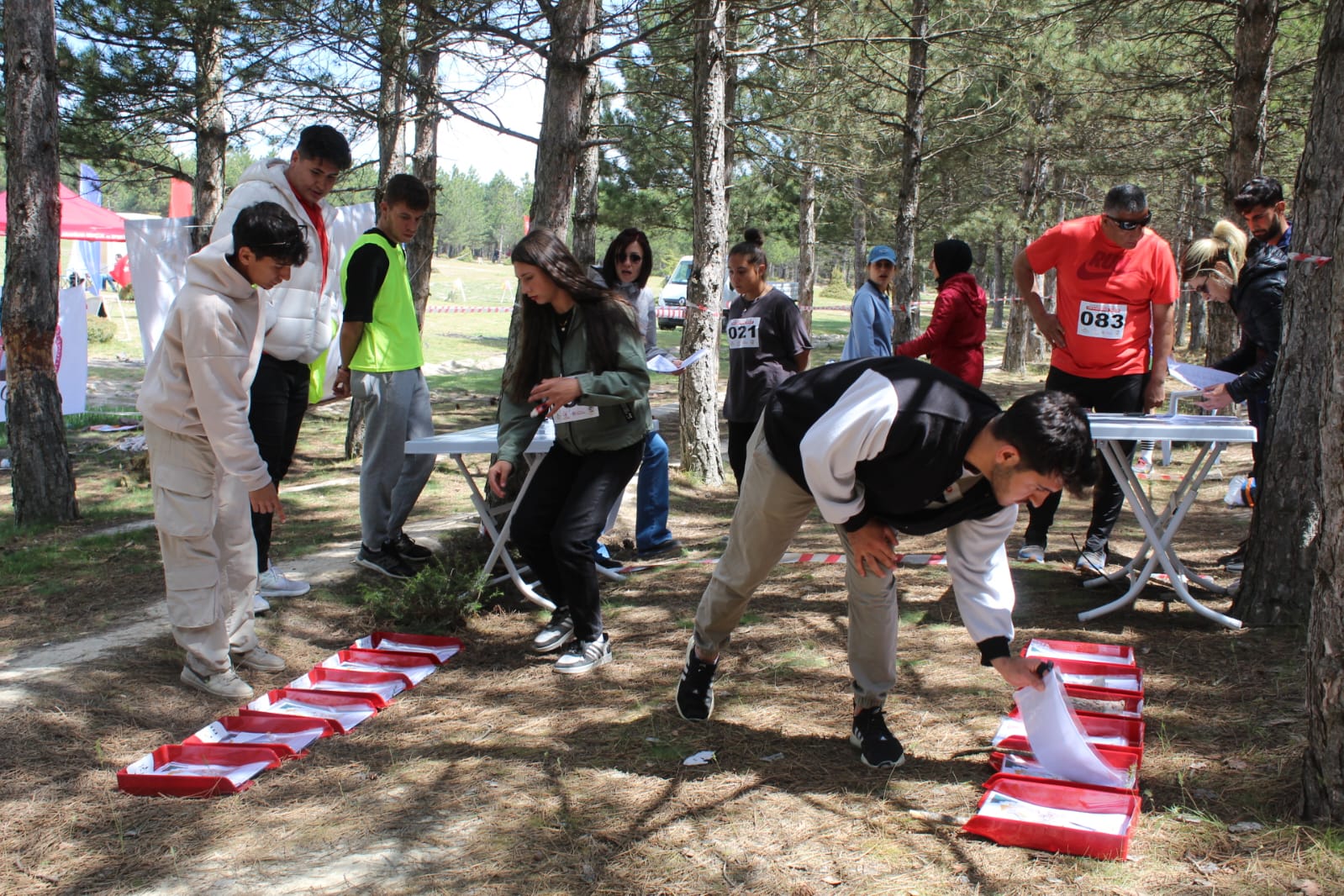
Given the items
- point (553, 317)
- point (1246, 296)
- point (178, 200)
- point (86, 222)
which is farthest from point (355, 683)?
point (86, 222)

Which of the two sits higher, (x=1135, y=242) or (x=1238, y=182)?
(x=1238, y=182)

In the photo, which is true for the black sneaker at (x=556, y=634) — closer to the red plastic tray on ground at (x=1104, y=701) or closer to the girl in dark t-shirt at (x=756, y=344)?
the girl in dark t-shirt at (x=756, y=344)

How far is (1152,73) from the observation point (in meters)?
11.4

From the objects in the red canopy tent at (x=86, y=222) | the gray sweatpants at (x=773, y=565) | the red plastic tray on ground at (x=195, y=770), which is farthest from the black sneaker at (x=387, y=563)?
the red canopy tent at (x=86, y=222)

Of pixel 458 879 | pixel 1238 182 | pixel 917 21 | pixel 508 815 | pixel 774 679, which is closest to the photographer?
pixel 458 879

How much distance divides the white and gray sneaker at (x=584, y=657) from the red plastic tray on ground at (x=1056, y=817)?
173 cm

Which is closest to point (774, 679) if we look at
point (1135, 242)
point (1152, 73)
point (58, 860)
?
point (58, 860)

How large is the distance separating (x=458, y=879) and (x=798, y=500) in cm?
134

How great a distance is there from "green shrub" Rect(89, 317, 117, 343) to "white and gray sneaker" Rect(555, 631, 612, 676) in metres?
18.7

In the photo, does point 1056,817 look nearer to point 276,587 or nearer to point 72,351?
point 276,587

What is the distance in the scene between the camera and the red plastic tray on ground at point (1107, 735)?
3.03 m

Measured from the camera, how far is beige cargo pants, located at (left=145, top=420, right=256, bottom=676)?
11.7ft

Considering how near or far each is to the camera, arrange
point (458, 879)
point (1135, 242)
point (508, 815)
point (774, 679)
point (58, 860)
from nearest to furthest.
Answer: point (458, 879) < point (58, 860) < point (508, 815) < point (774, 679) < point (1135, 242)

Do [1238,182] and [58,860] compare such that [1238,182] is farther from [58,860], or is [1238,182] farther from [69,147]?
[69,147]
